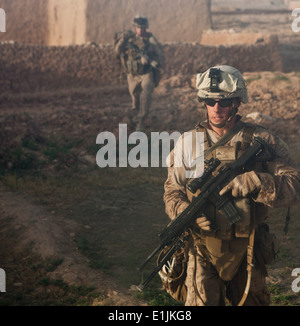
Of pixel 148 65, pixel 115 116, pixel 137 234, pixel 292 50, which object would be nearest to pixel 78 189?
pixel 137 234

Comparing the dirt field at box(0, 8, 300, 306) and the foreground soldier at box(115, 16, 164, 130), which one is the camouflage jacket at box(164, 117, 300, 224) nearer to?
the dirt field at box(0, 8, 300, 306)

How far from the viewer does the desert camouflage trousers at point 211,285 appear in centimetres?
366

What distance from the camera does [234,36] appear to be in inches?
734

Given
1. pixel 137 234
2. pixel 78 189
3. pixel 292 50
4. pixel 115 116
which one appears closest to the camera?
pixel 137 234

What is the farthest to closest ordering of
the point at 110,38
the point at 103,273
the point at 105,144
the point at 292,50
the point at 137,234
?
the point at 292,50, the point at 110,38, the point at 105,144, the point at 137,234, the point at 103,273

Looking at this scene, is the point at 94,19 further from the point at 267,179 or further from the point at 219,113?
the point at 267,179

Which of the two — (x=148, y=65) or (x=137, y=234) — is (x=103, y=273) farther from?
(x=148, y=65)

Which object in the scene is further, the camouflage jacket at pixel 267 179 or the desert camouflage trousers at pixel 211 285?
the desert camouflage trousers at pixel 211 285

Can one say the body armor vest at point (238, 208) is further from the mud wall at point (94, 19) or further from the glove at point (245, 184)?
the mud wall at point (94, 19)

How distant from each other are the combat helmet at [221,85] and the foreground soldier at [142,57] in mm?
6930

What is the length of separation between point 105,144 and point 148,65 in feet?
5.42
